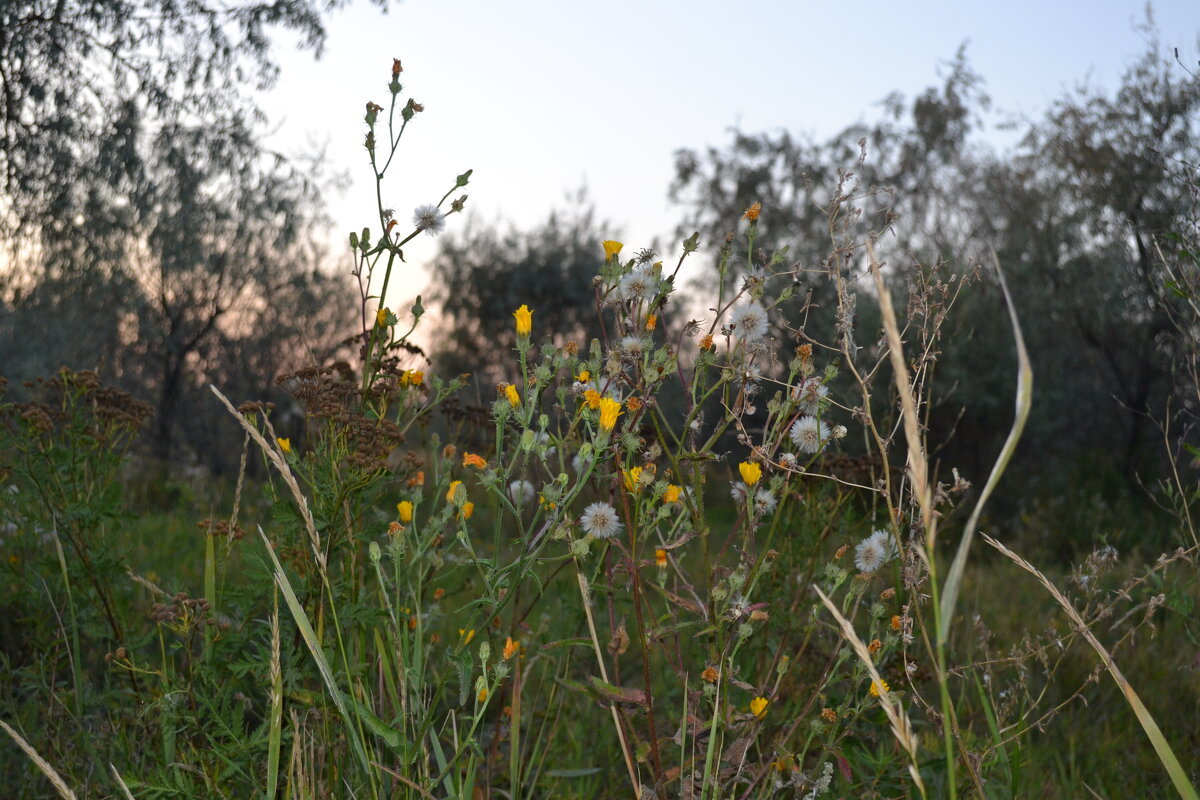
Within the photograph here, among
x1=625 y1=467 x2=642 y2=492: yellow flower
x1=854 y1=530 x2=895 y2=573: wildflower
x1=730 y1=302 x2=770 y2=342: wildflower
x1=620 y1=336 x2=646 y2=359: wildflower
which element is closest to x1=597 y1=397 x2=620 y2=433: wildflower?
x1=625 y1=467 x2=642 y2=492: yellow flower

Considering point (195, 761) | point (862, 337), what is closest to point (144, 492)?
point (195, 761)

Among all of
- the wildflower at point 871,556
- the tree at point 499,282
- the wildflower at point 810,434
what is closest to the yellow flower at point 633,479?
the wildflower at point 810,434

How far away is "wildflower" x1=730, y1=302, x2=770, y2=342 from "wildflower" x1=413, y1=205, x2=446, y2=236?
2.38ft

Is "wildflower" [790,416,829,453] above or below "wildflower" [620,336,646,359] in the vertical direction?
below

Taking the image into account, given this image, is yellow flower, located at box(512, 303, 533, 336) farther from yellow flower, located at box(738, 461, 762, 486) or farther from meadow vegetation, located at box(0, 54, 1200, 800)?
yellow flower, located at box(738, 461, 762, 486)

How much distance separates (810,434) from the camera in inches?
79.0

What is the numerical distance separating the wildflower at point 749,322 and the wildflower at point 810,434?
0.70 feet

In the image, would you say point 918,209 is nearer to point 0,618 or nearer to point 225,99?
point 225,99

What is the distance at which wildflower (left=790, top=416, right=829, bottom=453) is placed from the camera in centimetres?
197

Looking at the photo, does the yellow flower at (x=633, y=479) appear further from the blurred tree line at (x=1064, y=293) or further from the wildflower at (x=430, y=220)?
the blurred tree line at (x=1064, y=293)

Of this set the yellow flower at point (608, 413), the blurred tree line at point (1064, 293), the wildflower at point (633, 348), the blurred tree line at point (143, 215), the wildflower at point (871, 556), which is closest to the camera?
the yellow flower at point (608, 413)

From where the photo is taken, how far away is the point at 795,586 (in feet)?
10.1

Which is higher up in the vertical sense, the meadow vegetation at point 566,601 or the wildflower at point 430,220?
the wildflower at point 430,220

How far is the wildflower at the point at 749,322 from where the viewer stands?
1965 millimetres
